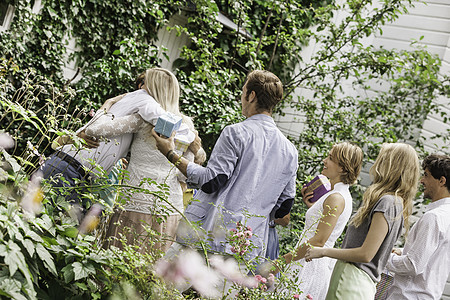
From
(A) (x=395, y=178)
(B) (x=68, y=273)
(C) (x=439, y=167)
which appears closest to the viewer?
(B) (x=68, y=273)

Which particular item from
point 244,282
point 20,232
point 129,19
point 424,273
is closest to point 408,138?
point 129,19

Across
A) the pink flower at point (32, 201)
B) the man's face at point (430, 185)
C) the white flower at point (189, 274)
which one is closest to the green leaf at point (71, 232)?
the pink flower at point (32, 201)

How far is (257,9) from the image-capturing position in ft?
25.7

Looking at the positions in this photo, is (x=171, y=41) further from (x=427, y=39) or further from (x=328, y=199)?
(x=328, y=199)

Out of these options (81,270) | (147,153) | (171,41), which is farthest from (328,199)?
(171,41)

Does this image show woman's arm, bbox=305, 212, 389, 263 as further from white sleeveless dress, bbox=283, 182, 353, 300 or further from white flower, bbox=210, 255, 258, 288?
white flower, bbox=210, 255, 258, 288

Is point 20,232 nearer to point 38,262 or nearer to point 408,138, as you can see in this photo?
point 38,262

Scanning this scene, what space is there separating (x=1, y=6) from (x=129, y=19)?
1.48 m

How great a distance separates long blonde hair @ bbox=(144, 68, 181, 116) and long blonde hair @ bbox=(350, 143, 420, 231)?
1.40 m

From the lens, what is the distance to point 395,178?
3.37 meters

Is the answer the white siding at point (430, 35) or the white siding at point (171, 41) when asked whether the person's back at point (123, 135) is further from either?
the white siding at point (430, 35)

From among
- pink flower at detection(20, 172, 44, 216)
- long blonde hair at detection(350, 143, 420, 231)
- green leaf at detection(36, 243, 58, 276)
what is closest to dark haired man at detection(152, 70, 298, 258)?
long blonde hair at detection(350, 143, 420, 231)

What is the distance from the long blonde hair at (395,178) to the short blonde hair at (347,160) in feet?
1.24

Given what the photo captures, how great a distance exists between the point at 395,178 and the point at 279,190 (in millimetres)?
690
